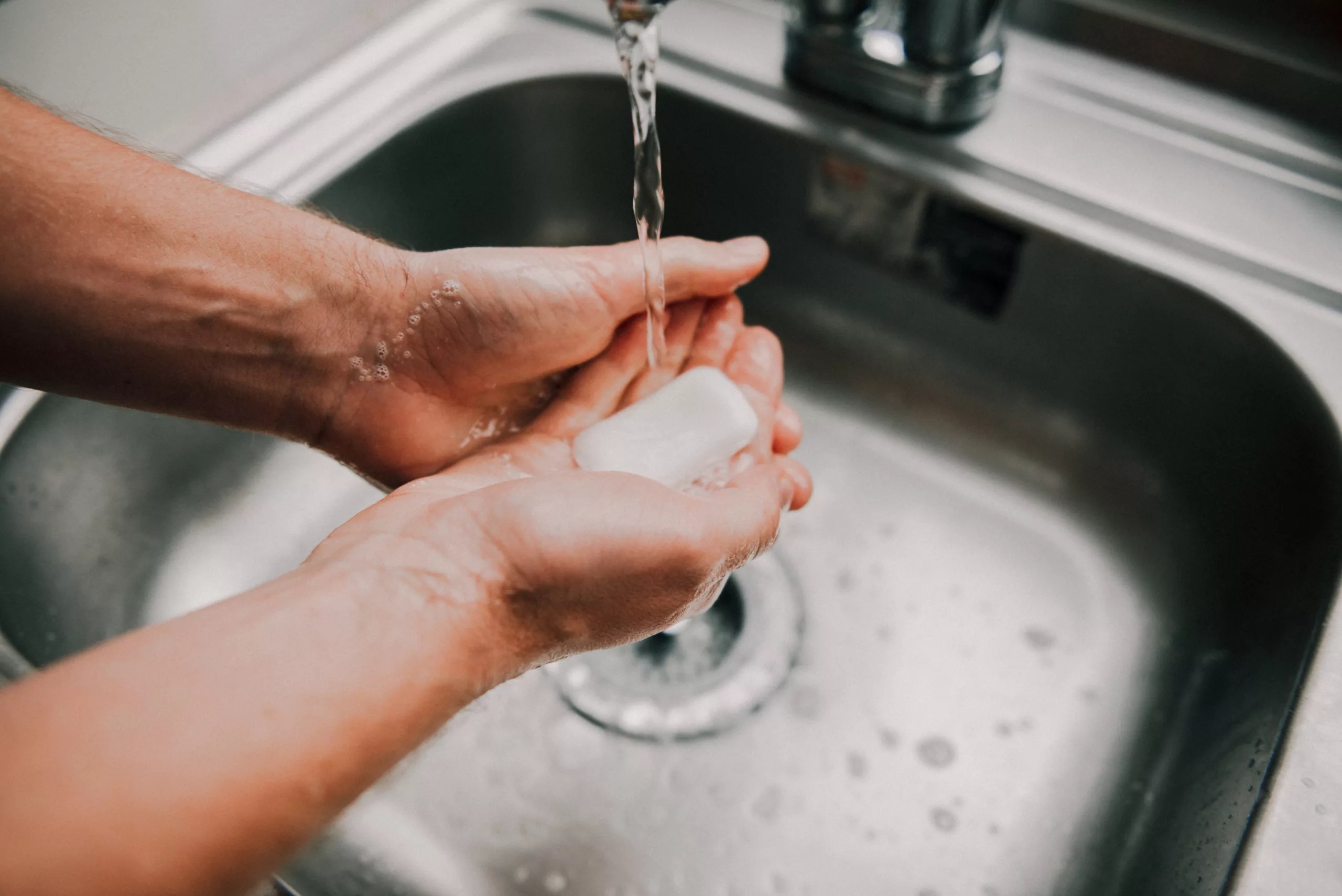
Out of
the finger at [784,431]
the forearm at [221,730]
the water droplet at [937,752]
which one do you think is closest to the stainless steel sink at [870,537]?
the water droplet at [937,752]

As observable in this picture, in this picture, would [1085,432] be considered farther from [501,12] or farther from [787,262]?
[501,12]

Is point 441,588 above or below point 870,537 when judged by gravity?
above

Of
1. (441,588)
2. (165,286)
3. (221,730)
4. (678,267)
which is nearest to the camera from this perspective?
(221,730)

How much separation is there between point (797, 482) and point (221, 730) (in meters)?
0.46

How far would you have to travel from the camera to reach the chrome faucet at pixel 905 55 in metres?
0.72

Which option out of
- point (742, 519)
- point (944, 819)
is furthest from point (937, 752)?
point (742, 519)

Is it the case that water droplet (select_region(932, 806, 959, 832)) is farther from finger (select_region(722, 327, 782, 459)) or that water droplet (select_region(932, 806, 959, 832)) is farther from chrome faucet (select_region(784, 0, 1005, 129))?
chrome faucet (select_region(784, 0, 1005, 129))

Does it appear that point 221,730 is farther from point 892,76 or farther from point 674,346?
point 892,76

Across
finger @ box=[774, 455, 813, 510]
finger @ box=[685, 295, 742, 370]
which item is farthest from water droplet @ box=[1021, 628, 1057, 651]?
finger @ box=[685, 295, 742, 370]

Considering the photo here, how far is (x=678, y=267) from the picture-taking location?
0.72m

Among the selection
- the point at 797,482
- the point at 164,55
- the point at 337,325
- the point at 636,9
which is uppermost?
the point at 636,9

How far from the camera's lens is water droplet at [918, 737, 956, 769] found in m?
0.74

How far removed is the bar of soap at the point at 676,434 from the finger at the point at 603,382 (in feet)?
0.15

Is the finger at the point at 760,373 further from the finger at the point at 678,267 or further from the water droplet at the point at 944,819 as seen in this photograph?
the water droplet at the point at 944,819
